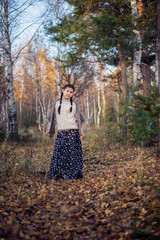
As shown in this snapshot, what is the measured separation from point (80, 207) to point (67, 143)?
7.11ft

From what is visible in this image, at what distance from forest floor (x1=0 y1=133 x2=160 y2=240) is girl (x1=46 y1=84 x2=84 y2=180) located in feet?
1.07

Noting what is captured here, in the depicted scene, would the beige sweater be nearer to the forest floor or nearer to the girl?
the girl

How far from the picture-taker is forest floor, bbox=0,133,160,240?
2395mm

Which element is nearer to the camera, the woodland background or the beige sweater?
the woodland background

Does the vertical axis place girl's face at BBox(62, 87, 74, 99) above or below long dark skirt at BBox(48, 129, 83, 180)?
above

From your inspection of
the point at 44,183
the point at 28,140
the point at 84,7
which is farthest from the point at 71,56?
the point at 44,183

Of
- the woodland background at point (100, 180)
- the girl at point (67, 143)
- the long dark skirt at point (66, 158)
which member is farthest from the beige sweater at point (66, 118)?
the woodland background at point (100, 180)

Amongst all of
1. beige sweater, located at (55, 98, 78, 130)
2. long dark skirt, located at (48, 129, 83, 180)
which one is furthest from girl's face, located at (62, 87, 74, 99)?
long dark skirt, located at (48, 129, 83, 180)

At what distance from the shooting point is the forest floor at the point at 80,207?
2.39 metres

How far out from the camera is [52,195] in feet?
12.5

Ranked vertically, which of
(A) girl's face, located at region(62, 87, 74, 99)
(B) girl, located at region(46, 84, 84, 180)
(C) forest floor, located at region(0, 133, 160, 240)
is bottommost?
(C) forest floor, located at region(0, 133, 160, 240)

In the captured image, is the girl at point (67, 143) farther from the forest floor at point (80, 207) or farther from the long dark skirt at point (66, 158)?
the forest floor at point (80, 207)

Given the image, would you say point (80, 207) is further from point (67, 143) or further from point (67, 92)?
point (67, 92)

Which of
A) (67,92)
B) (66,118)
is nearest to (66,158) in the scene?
(66,118)
